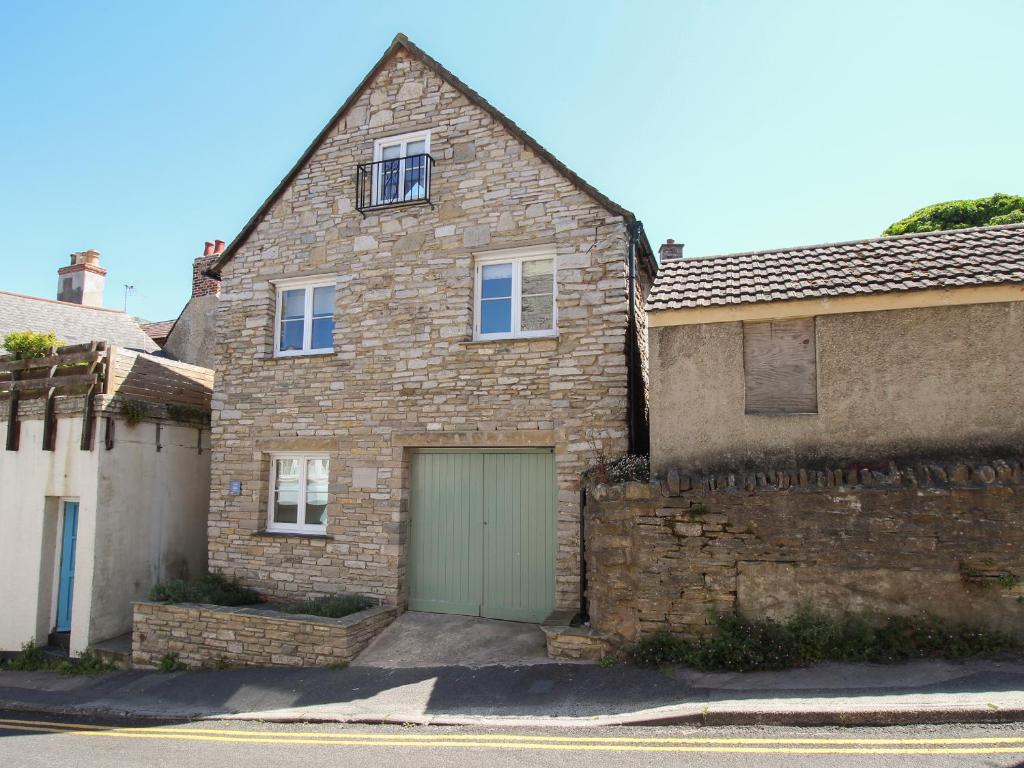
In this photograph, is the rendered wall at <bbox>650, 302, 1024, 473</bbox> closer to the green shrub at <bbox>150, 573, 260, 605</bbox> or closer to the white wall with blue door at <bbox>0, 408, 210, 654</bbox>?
the green shrub at <bbox>150, 573, 260, 605</bbox>

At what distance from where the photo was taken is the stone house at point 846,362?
7.16 metres

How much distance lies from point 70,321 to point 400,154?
36.9 feet

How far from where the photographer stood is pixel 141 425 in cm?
1149

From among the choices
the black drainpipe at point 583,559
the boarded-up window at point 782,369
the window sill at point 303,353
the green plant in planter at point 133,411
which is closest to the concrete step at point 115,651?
the green plant in planter at point 133,411

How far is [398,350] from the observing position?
34.1 ft

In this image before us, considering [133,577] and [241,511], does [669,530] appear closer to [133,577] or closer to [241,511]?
[241,511]

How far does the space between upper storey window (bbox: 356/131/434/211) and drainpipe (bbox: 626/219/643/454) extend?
10.9ft

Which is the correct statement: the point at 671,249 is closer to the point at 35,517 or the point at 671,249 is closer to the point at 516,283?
the point at 516,283

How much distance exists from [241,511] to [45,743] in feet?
14.0

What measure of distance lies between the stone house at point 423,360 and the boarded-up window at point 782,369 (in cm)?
175

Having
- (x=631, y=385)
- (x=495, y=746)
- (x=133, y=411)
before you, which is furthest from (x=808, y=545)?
(x=133, y=411)

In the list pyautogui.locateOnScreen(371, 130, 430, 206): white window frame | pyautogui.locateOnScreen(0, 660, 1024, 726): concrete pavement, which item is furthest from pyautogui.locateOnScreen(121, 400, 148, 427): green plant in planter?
pyautogui.locateOnScreen(371, 130, 430, 206): white window frame

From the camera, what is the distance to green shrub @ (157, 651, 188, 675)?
9461mm

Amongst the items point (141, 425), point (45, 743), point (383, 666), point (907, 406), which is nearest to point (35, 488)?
point (141, 425)
